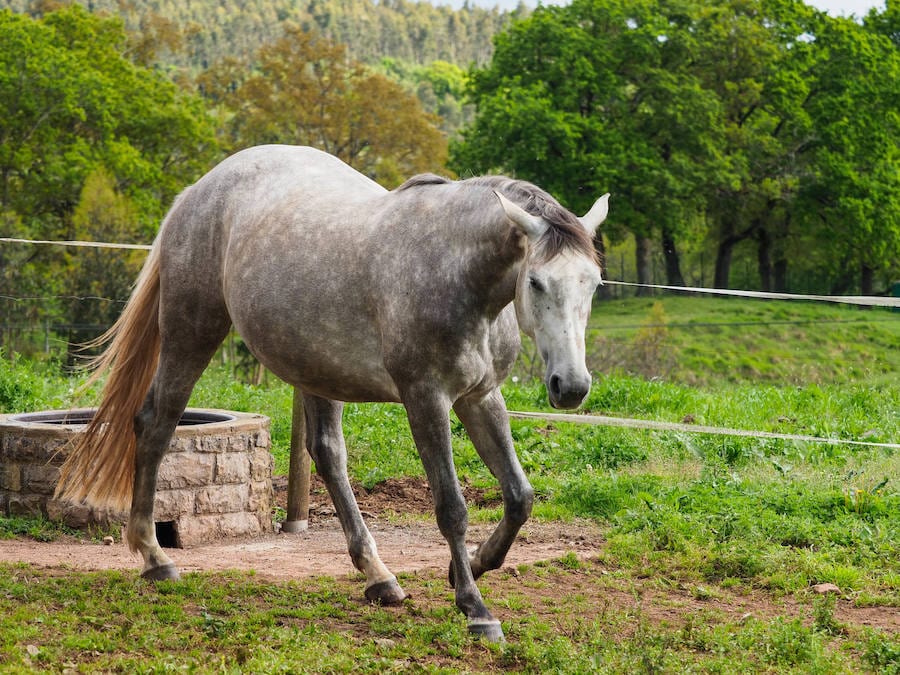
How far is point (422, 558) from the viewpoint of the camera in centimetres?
608

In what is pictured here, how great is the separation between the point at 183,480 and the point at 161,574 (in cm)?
131

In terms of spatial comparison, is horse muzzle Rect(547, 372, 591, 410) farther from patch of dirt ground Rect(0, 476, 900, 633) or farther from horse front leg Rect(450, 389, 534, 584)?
patch of dirt ground Rect(0, 476, 900, 633)

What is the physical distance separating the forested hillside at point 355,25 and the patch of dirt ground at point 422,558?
8859 cm

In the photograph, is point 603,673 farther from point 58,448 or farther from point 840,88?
point 840,88

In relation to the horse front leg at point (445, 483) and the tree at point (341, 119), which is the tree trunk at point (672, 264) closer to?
the tree at point (341, 119)

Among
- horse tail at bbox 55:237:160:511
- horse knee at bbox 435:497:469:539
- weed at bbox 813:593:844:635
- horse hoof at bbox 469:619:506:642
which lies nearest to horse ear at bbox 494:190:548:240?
horse knee at bbox 435:497:469:539

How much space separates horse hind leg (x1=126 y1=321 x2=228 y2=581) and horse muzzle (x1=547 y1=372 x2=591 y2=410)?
7.56 feet

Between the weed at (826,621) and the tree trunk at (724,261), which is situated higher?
the weed at (826,621)

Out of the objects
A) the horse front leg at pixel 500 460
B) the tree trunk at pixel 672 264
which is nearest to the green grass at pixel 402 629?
the horse front leg at pixel 500 460

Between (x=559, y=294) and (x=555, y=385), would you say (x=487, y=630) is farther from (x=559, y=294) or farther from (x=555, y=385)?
(x=559, y=294)

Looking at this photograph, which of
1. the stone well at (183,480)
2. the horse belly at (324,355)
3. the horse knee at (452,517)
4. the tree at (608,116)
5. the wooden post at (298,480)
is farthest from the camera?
the tree at (608,116)

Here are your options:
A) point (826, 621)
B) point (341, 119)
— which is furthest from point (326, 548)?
point (341, 119)

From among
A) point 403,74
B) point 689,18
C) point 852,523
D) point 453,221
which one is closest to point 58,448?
point 453,221

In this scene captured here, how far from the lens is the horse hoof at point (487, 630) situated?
424cm
